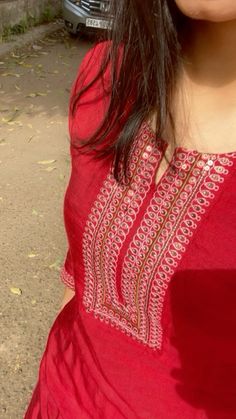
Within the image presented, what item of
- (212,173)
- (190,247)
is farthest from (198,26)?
(190,247)

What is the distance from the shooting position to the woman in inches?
36.7

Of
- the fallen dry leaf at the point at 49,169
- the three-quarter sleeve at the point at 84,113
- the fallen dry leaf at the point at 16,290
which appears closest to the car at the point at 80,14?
the fallen dry leaf at the point at 49,169

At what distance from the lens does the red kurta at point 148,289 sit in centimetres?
93

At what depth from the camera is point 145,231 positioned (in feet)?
3.24

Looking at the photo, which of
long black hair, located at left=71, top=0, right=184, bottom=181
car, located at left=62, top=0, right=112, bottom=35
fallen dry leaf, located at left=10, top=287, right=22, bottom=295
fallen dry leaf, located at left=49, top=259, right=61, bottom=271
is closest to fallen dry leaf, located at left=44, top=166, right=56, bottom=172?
fallen dry leaf, located at left=49, top=259, right=61, bottom=271

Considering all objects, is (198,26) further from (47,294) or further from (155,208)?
(47,294)

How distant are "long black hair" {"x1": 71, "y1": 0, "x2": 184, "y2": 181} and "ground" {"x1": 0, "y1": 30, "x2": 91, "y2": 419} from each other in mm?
1686

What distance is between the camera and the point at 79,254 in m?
1.12

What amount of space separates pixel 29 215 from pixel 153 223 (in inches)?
112

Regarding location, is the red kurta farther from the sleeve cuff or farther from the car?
the car

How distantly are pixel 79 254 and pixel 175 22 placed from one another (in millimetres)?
447

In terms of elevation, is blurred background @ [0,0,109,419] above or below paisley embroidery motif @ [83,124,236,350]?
below

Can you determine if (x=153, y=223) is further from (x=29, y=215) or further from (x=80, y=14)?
(x=80, y=14)

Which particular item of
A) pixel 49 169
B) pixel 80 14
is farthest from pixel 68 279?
pixel 80 14
